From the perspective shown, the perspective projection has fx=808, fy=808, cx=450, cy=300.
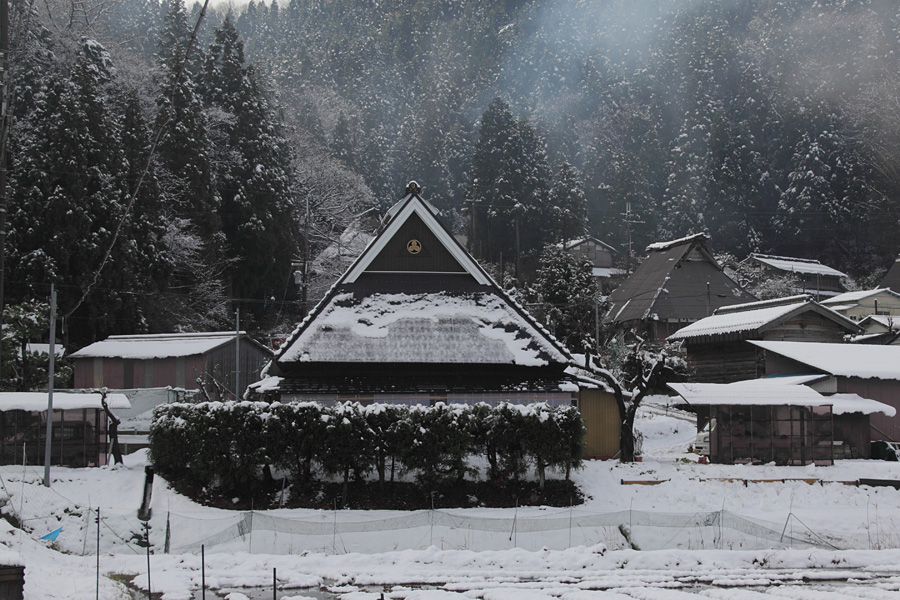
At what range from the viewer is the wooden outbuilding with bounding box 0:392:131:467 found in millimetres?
19141

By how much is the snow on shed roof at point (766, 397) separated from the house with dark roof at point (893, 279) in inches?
1485

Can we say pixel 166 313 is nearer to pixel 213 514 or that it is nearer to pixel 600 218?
pixel 213 514

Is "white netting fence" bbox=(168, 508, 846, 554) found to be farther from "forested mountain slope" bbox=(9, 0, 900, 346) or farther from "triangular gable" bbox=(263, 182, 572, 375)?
"forested mountain slope" bbox=(9, 0, 900, 346)

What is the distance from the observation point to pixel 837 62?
64.8 meters

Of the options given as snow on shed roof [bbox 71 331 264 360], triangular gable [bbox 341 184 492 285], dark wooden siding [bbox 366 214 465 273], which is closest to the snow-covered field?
triangular gable [bbox 341 184 492 285]

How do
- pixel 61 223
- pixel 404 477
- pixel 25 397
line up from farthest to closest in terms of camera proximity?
pixel 61 223 → pixel 25 397 → pixel 404 477

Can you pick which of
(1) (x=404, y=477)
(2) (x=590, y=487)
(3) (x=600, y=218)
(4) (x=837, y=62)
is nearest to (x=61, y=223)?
(1) (x=404, y=477)

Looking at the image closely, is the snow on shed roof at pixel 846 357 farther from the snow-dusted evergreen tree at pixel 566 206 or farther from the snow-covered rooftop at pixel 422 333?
the snow-dusted evergreen tree at pixel 566 206

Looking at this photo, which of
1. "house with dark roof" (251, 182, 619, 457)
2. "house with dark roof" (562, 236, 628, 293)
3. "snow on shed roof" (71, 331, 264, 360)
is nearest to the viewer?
"house with dark roof" (251, 182, 619, 457)

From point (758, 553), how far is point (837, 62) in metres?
61.6

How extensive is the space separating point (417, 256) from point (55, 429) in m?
10.3

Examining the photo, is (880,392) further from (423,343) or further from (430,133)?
(430,133)

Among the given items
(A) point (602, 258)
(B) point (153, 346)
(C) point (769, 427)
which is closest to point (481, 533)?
(C) point (769, 427)

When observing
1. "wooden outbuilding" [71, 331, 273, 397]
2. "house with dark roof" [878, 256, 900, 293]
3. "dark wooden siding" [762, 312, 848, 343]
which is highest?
"house with dark roof" [878, 256, 900, 293]
